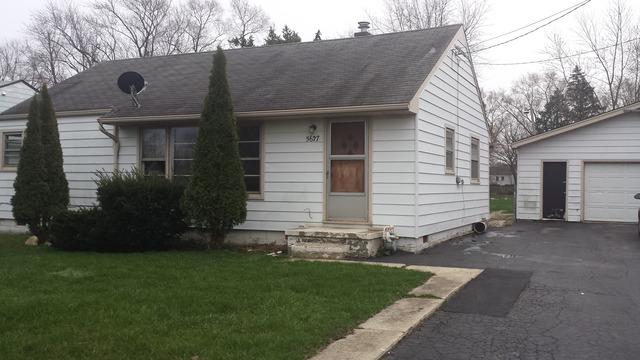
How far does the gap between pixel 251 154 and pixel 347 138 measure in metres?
2.12

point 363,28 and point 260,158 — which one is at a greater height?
point 363,28

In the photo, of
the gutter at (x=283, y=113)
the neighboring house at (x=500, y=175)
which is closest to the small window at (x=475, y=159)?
the gutter at (x=283, y=113)

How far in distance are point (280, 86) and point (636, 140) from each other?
11.5 metres

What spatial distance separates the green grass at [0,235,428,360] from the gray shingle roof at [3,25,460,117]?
3675 millimetres

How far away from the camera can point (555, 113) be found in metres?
42.8

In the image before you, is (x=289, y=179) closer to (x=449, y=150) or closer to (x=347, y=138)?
(x=347, y=138)

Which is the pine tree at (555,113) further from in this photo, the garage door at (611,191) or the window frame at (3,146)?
the window frame at (3,146)

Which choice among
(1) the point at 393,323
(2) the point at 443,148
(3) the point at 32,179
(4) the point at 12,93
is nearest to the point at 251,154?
(2) the point at 443,148

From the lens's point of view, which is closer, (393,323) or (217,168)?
(393,323)

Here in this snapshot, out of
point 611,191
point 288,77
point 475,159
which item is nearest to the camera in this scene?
point 288,77

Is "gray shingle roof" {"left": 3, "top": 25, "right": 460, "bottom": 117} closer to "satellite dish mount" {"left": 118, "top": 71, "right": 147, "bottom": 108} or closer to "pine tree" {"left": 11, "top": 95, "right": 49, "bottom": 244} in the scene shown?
"satellite dish mount" {"left": 118, "top": 71, "right": 147, "bottom": 108}

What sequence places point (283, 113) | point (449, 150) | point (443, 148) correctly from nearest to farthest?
point (283, 113) → point (443, 148) → point (449, 150)

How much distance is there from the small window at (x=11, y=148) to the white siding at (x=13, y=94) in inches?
150

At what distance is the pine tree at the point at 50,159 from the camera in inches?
479
